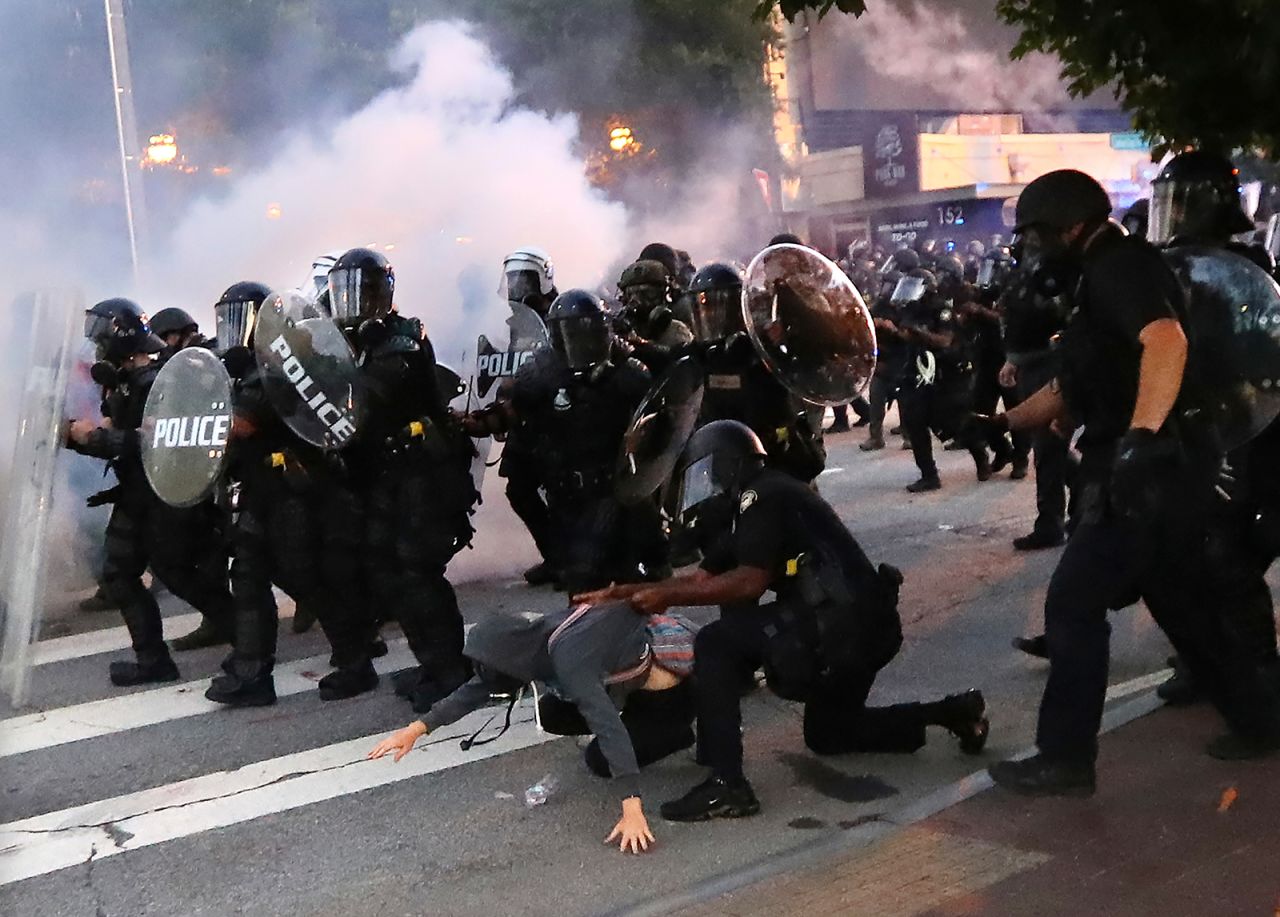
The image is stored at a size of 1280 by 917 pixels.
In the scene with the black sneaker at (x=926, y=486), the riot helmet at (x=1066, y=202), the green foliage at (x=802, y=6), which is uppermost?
the green foliage at (x=802, y=6)

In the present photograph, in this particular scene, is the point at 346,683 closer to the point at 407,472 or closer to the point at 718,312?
the point at 407,472

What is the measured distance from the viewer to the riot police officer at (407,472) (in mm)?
5746

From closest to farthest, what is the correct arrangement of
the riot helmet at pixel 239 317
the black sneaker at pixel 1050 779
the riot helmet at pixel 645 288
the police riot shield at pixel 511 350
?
the black sneaker at pixel 1050 779, the riot helmet at pixel 239 317, the riot helmet at pixel 645 288, the police riot shield at pixel 511 350

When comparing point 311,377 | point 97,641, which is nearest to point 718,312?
point 311,377

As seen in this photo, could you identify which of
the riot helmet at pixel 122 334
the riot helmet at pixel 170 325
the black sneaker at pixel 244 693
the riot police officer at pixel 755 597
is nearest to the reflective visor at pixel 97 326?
the riot helmet at pixel 122 334

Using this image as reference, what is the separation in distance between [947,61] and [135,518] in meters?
21.2

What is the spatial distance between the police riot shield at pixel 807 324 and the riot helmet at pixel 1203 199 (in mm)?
1346

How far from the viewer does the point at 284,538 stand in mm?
5961

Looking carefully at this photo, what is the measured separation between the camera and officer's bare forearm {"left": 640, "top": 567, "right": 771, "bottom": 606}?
4301 mm

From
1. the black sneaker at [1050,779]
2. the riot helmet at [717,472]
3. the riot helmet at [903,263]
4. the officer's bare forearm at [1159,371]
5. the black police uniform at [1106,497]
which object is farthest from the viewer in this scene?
the riot helmet at [903,263]

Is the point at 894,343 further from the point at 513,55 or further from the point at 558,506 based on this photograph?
the point at 513,55

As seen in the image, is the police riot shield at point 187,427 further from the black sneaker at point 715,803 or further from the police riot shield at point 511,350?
the black sneaker at point 715,803

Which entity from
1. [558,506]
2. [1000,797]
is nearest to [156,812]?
[558,506]

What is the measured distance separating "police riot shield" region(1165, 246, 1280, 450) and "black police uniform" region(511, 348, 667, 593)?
2.18 metres
